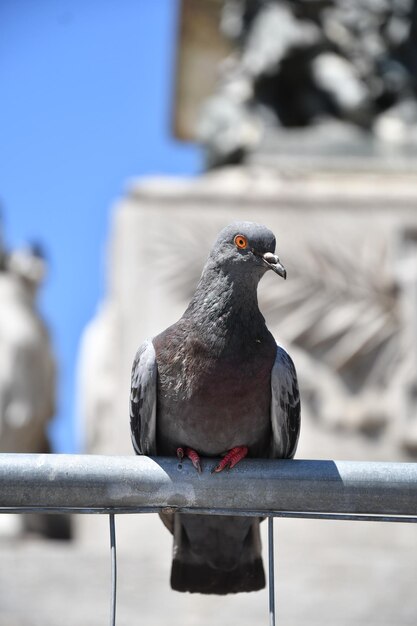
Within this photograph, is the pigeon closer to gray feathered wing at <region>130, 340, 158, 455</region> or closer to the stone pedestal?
gray feathered wing at <region>130, 340, 158, 455</region>

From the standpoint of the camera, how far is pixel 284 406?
3.03 metres

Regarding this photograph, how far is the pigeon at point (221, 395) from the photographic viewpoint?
2.93 metres

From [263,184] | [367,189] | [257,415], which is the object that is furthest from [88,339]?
[257,415]

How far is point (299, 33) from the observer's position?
858cm

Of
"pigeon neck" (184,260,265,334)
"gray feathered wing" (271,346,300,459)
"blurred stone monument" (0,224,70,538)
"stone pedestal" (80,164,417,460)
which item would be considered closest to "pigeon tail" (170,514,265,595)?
"gray feathered wing" (271,346,300,459)

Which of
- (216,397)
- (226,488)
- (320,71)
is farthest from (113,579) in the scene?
(320,71)

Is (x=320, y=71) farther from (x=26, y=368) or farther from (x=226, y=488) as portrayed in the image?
(x=226, y=488)

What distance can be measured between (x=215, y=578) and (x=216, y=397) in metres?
0.53

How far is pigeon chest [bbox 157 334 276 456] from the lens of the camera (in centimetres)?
292

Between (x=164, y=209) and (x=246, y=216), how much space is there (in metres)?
0.54

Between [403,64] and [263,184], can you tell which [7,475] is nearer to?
[263,184]

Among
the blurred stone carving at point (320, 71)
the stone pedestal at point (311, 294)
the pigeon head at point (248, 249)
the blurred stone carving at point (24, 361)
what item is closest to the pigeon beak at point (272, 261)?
the pigeon head at point (248, 249)

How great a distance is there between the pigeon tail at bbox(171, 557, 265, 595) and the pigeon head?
85cm

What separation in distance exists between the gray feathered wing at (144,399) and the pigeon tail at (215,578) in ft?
1.13
